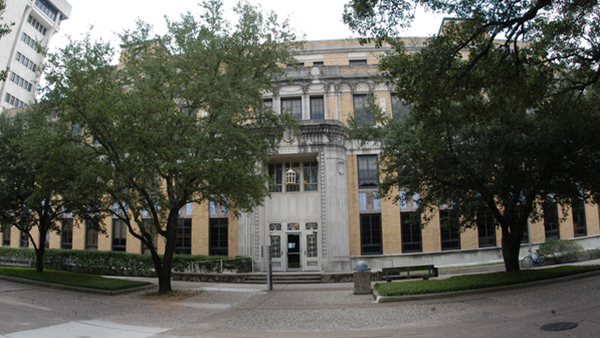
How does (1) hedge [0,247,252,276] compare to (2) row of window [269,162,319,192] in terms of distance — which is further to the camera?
(2) row of window [269,162,319,192]

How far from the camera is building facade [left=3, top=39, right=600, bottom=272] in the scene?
79.6 feet

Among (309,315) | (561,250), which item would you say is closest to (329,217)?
(309,315)

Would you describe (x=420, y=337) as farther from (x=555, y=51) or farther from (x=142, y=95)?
(x=142, y=95)

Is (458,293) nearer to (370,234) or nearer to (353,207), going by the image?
(370,234)

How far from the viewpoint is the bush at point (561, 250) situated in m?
24.1

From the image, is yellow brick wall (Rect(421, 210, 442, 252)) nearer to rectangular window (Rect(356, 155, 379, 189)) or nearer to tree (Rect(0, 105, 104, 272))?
rectangular window (Rect(356, 155, 379, 189))

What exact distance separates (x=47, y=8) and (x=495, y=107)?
97.2 meters

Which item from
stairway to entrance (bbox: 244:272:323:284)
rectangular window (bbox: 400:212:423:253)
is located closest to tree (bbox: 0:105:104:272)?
stairway to entrance (bbox: 244:272:323:284)

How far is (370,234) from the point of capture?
2566 cm

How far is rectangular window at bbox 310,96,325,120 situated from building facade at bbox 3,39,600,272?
7 centimetres

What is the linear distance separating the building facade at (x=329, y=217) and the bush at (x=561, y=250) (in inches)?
68.5

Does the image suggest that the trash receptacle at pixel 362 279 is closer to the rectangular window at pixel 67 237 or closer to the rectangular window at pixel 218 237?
the rectangular window at pixel 218 237

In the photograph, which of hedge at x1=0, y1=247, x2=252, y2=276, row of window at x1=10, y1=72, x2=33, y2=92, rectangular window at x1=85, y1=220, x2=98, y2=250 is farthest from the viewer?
row of window at x1=10, y1=72, x2=33, y2=92

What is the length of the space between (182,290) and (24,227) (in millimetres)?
11763
